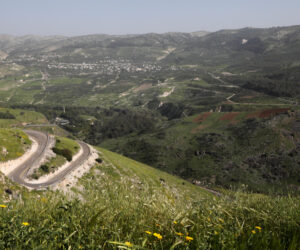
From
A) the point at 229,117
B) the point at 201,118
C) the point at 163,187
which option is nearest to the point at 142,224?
the point at 163,187

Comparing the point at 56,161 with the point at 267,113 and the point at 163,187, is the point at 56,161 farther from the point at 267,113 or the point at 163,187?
the point at 267,113

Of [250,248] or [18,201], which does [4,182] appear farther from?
[250,248]

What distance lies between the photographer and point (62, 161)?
64.8 meters

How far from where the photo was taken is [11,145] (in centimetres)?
6031

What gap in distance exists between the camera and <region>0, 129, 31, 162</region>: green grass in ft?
180

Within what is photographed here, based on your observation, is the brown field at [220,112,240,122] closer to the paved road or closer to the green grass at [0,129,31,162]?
the paved road

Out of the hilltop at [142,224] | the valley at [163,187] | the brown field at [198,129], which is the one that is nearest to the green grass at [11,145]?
the valley at [163,187]

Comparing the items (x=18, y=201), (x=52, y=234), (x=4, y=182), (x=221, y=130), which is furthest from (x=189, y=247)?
(x=221, y=130)

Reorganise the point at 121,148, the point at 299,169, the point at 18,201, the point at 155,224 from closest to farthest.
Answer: the point at 155,224 < the point at 18,201 < the point at 299,169 < the point at 121,148

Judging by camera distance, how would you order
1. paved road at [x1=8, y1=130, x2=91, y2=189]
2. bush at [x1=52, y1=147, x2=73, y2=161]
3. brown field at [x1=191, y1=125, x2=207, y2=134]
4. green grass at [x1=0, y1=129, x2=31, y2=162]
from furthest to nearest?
brown field at [x1=191, y1=125, x2=207, y2=134]
bush at [x1=52, y1=147, x2=73, y2=161]
green grass at [x1=0, y1=129, x2=31, y2=162]
paved road at [x1=8, y1=130, x2=91, y2=189]

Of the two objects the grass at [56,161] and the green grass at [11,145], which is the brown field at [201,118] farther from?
the green grass at [11,145]

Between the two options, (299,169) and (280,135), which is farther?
(280,135)

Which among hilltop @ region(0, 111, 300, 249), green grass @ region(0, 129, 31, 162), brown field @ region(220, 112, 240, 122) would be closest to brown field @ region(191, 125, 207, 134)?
brown field @ region(220, 112, 240, 122)

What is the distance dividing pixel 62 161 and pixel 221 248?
65410 millimetres
